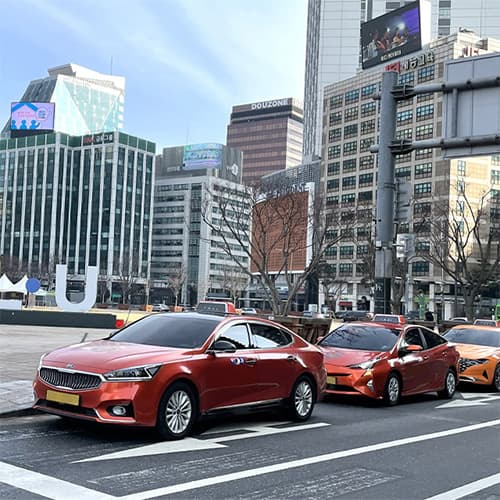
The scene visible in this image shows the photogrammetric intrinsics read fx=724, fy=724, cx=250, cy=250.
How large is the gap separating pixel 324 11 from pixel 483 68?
394 feet

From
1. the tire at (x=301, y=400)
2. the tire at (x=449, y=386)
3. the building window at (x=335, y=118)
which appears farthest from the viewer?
the building window at (x=335, y=118)

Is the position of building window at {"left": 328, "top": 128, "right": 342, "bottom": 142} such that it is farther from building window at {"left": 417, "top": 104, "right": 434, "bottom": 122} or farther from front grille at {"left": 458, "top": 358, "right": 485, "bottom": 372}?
front grille at {"left": 458, "top": 358, "right": 485, "bottom": 372}

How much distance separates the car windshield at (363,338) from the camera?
13.2 metres

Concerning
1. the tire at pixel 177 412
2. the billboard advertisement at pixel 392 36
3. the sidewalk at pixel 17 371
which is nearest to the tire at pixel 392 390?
the tire at pixel 177 412

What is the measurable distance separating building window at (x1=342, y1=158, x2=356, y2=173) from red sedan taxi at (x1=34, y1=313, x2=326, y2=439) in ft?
320

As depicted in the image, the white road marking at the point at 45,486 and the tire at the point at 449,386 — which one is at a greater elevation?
the white road marking at the point at 45,486

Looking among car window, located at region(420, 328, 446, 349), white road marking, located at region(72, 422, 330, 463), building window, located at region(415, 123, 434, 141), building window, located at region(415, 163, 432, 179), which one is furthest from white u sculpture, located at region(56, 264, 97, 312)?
building window, located at region(415, 123, 434, 141)

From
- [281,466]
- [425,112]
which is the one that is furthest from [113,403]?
[425,112]

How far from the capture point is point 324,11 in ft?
432

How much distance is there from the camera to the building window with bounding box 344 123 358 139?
106 meters

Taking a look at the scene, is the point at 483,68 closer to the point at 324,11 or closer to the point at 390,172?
the point at 390,172

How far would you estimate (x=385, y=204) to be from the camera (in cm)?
1992

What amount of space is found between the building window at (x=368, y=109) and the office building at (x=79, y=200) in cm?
5384

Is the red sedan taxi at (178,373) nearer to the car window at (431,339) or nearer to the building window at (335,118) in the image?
the car window at (431,339)
